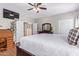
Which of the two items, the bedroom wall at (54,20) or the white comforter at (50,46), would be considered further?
the bedroom wall at (54,20)

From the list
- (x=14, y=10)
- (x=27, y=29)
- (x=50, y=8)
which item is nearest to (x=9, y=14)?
(x=14, y=10)

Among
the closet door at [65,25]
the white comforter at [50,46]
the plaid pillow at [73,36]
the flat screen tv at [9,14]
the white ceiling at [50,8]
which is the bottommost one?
the white comforter at [50,46]

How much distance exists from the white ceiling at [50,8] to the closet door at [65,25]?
4.1 inches

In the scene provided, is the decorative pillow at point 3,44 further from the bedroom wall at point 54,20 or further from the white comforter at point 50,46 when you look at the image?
the bedroom wall at point 54,20

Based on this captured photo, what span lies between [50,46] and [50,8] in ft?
1.30

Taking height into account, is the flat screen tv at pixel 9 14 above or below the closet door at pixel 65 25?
above

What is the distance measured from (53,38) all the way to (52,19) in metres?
0.21

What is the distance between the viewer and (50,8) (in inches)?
36.9

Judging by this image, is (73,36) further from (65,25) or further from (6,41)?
(6,41)

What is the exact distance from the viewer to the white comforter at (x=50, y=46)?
0.81 metres

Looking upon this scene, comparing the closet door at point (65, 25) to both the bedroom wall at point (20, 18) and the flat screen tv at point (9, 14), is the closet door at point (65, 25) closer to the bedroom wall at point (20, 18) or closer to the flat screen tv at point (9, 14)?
the bedroom wall at point (20, 18)

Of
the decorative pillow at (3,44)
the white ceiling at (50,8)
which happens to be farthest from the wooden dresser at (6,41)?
the white ceiling at (50,8)

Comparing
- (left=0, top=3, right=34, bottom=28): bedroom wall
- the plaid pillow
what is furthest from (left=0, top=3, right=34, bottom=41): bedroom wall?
the plaid pillow

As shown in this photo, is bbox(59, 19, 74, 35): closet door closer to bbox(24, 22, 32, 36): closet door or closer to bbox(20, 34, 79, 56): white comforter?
bbox(20, 34, 79, 56): white comforter
